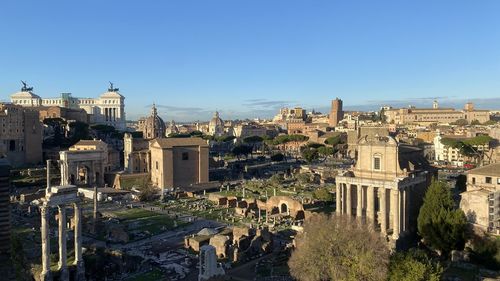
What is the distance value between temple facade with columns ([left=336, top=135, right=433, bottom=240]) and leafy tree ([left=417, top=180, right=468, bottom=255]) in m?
1.93

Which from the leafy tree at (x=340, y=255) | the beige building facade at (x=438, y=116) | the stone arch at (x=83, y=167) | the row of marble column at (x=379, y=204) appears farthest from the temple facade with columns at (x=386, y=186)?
the beige building facade at (x=438, y=116)

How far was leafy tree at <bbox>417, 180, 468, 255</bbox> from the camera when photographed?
27.8m

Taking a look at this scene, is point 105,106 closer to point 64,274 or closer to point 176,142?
point 176,142

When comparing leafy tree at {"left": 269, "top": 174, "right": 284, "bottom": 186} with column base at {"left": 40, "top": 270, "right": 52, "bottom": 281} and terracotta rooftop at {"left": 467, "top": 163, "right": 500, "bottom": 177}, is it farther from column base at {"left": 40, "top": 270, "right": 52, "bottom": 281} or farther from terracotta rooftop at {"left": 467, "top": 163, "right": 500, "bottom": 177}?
column base at {"left": 40, "top": 270, "right": 52, "bottom": 281}

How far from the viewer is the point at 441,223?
92.4 feet

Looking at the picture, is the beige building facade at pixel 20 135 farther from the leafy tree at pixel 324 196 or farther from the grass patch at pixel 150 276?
the grass patch at pixel 150 276

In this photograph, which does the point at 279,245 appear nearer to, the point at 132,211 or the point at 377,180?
the point at 377,180

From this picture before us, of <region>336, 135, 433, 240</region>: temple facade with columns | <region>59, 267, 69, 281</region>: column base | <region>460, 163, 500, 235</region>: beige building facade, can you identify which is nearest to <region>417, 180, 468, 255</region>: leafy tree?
<region>336, 135, 433, 240</region>: temple facade with columns

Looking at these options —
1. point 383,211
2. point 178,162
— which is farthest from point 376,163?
point 178,162

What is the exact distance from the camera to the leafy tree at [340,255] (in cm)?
2097

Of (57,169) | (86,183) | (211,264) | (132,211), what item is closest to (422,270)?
(211,264)

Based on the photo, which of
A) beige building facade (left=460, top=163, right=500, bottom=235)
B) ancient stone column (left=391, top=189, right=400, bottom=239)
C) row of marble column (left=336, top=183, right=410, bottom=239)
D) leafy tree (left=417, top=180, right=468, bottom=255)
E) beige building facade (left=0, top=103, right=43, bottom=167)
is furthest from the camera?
beige building facade (left=0, top=103, right=43, bottom=167)

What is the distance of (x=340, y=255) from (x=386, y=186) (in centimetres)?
1032

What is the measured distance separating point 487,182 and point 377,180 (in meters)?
11.8
